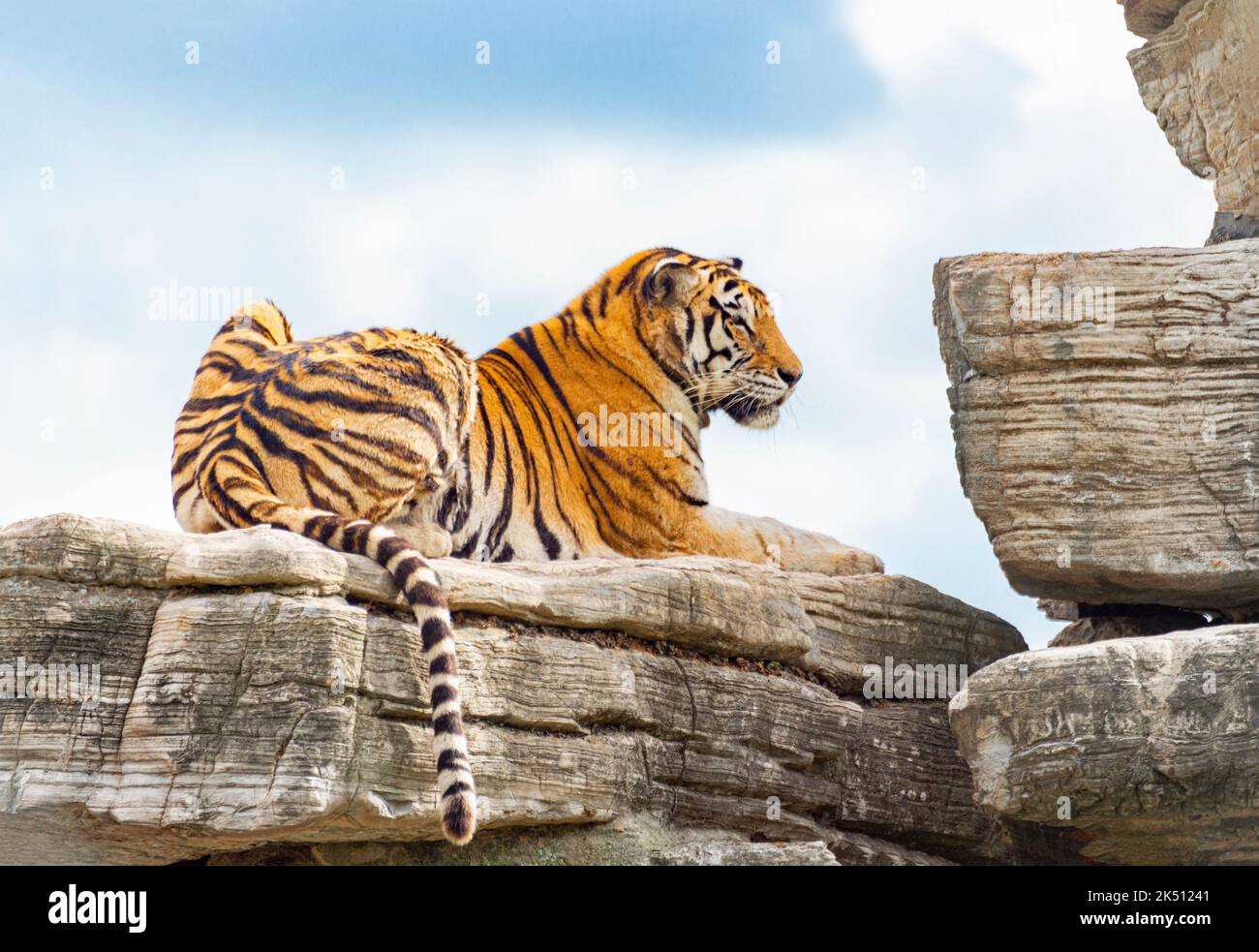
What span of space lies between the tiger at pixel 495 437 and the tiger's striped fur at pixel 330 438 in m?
0.01

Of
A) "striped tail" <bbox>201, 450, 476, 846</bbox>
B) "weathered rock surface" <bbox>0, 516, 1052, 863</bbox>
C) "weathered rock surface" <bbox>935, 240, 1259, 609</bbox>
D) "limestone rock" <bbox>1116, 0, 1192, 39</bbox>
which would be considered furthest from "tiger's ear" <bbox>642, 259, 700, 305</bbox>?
"limestone rock" <bbox>1116, 0, 1192, 39</bbox>

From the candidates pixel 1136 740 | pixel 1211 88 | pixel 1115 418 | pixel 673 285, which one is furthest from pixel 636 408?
pixel 1211 88

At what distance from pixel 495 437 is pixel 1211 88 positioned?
5155 millimetres

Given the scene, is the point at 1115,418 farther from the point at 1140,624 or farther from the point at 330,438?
the point at 330,438

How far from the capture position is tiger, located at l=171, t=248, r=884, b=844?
8352mm

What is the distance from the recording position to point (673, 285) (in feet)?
35.1

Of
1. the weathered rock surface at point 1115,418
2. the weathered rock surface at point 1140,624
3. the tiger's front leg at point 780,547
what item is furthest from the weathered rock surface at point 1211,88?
the tiger's front leg at point 780,547

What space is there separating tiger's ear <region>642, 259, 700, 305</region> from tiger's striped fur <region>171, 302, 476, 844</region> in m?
1.79

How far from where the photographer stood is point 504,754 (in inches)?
305

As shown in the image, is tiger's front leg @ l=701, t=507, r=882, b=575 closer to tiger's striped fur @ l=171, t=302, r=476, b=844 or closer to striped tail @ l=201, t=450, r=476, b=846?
tiger's striped fur @ l=171, t=302, r=476, b=844

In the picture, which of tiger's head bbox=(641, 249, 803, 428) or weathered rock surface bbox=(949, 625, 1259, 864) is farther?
tiger's head bbox=(641, 249, 803, 428)

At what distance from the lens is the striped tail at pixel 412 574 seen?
6902mm
